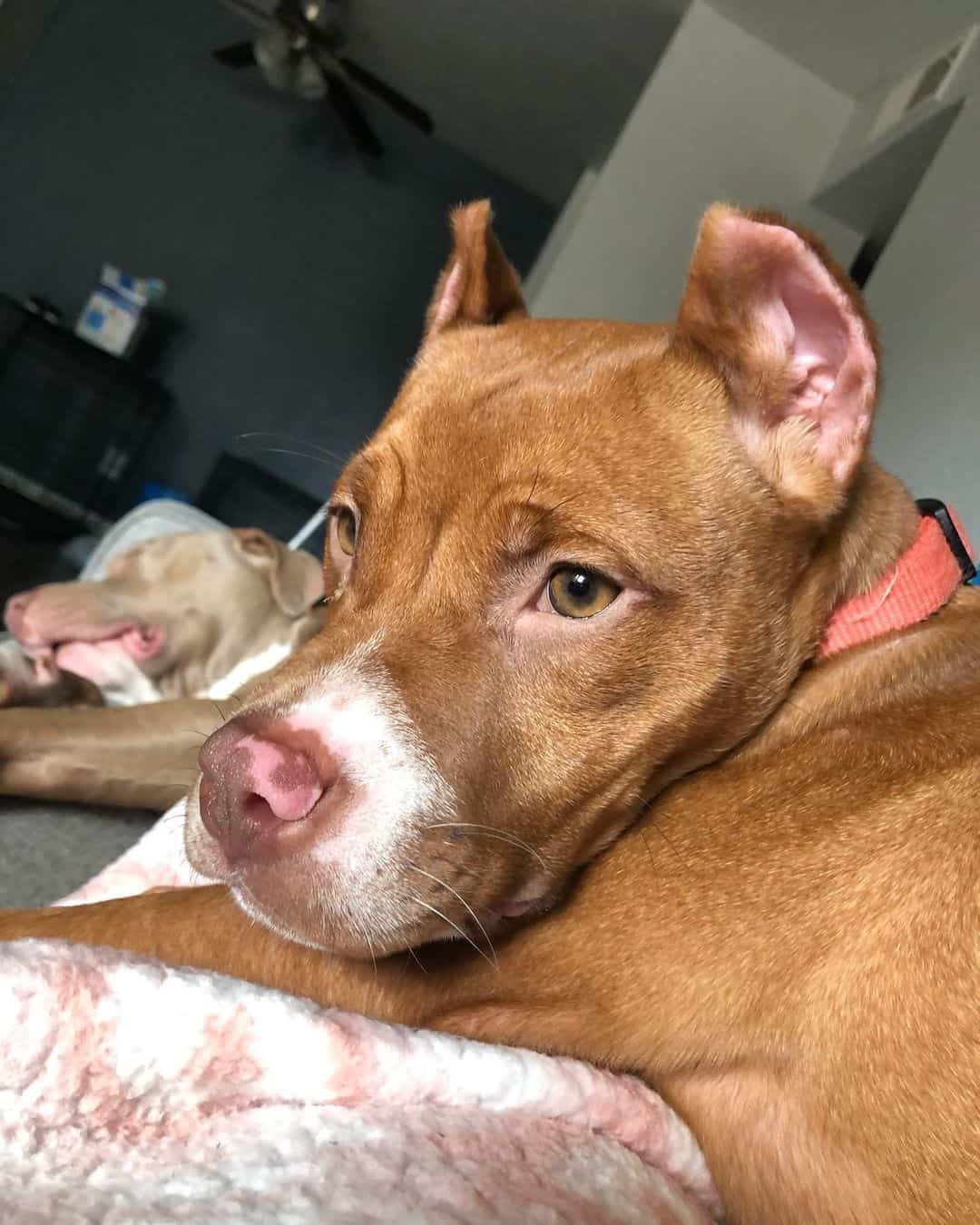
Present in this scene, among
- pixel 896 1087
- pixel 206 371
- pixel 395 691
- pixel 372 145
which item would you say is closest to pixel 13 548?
pixel 206 371

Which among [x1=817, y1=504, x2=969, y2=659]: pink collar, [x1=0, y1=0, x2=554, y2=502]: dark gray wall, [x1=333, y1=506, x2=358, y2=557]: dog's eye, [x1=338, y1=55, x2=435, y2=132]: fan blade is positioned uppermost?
[x1=338, y1=55, x2=435, y2=132]: fan blade

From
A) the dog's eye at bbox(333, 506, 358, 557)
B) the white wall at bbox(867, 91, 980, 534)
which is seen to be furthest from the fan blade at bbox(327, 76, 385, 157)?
the dog's eye at bbox(333, 506, 358, 557)

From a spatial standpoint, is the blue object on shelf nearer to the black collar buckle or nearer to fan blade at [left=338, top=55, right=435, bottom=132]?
fan blade at [left=338, top=55, right=435, bottom=132]

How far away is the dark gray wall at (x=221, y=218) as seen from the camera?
10328mm

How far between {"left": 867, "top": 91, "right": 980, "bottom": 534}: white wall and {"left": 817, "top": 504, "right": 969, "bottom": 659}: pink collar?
2.38 meters

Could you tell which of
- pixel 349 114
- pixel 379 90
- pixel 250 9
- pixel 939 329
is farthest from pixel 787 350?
pixel 250 9

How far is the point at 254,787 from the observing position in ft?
3.98

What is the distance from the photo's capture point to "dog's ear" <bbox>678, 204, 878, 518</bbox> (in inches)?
57.3

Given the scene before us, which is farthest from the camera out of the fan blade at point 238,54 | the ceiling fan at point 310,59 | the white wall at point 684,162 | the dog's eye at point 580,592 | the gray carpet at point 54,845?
the fan blade at point 238,54

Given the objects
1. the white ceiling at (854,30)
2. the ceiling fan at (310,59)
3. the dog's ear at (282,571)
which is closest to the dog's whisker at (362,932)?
the dog's ear at (282,571)

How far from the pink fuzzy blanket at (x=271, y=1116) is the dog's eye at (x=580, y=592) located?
0.63m

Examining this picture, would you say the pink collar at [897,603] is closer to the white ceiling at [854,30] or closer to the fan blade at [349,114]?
the white ceiling at [854,30]

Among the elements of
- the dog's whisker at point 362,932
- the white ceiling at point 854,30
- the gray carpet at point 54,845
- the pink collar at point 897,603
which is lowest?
the gray carpet at point 54,845

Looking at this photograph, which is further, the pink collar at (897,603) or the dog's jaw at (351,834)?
the pink collar at (897,603)
